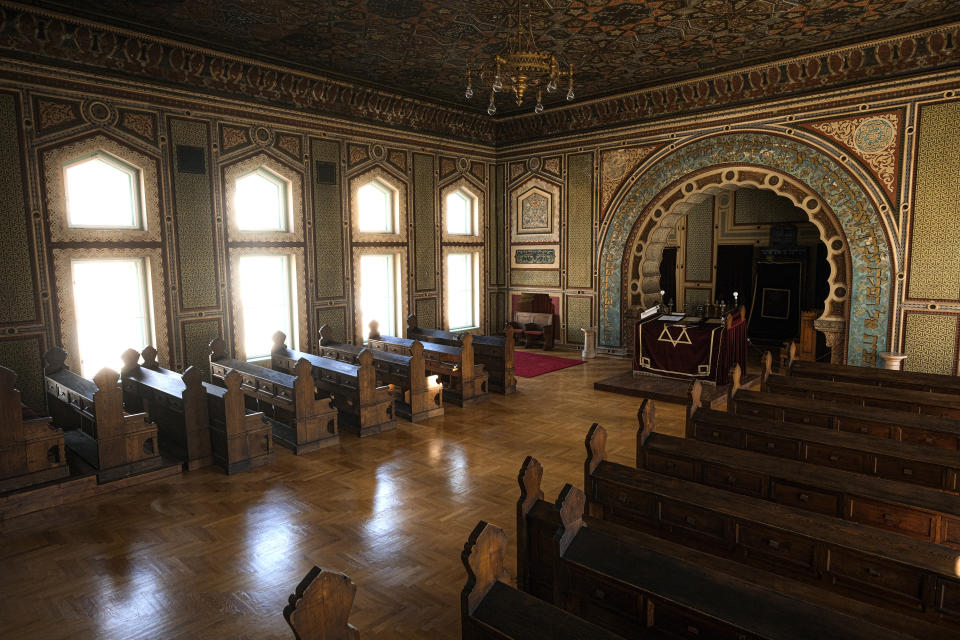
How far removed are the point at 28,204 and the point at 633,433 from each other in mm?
7850

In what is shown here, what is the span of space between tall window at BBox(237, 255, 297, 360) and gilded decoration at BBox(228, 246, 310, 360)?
7 centimetres

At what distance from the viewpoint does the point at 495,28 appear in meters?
7.69

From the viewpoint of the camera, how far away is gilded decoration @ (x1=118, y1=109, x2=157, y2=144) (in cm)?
787

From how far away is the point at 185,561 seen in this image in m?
4.33

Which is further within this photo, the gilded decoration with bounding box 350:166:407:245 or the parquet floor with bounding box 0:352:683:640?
the gilded decoration with bounding box 350:166:407:245

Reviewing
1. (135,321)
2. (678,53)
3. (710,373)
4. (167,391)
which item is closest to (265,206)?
(135,321)

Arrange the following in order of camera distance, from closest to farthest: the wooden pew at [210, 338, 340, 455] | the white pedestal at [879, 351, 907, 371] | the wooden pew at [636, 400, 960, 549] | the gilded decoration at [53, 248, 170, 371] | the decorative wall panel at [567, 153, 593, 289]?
1. the wooden pew at [636, 400, 960, 549]
2. the wooden pew at [210, 338, 340, 455]
3. the gilded decoration at [53, 248, 170, 371]
4. the white pedestal at [879, 351, 907, 371]
5. the decorative wall panel at [567, 153, 593, 289]

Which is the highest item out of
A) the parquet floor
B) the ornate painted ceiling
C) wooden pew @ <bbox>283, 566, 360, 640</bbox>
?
the ornate painted ceiling

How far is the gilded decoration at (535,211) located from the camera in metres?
12.6

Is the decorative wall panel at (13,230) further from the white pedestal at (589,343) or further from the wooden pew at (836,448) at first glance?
the white pedestal at (589,343)

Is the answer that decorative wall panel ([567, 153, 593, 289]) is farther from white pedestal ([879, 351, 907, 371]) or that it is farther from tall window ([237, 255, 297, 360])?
tall window ([237, 255, 297, 360])

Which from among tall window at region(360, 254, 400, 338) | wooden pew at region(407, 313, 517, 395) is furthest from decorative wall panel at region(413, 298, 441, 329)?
wooden pew at region(407, 313, 517, 395)

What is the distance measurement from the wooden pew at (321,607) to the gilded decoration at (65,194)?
737cm

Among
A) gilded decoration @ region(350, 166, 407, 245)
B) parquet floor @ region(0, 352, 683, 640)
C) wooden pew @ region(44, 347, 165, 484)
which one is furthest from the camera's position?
gilded decoration @ region(350, 166, 407, 245)
